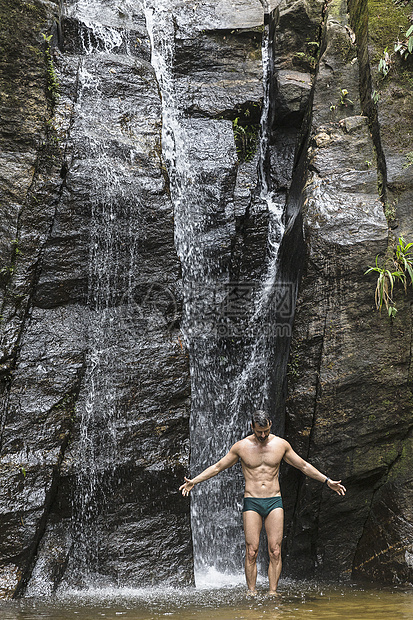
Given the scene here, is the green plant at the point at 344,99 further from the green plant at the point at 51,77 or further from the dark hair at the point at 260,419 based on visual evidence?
the dark hair at the point at 260,419

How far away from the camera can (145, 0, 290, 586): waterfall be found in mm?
7363

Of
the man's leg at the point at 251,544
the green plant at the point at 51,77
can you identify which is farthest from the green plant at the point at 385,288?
the green plant at the point at 51,77

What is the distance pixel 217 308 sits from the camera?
8508 millimetres

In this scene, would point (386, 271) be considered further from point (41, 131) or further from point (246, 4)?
point (246, 4)

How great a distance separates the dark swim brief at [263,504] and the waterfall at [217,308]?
1.68m

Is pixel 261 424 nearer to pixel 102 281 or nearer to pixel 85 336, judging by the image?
pixel 85 336

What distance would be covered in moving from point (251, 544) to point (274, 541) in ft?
0.80

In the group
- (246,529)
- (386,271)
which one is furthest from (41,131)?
(246,529)

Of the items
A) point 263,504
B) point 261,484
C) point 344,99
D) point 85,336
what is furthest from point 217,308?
point 344,99

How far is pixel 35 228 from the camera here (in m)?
7.31

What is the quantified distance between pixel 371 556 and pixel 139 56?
9399 millimetres

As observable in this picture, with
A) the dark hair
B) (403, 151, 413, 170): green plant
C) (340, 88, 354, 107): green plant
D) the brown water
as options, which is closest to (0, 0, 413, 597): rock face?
(340, 88, 354, 107): green plant

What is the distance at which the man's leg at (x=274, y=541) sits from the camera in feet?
17.4

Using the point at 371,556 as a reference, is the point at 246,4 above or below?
above
